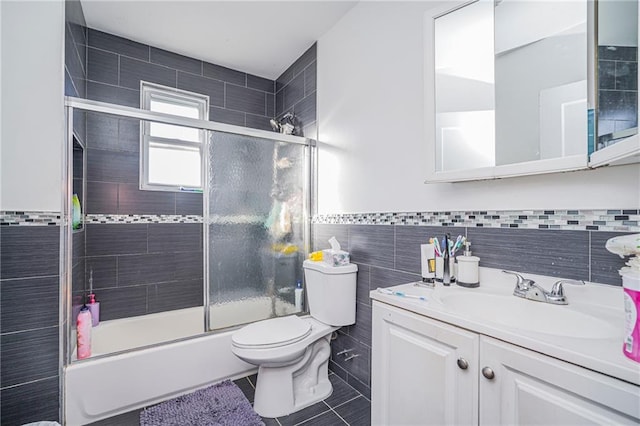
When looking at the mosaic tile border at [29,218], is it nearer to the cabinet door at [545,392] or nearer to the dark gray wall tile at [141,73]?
the dark gray wall tile at [141,73]

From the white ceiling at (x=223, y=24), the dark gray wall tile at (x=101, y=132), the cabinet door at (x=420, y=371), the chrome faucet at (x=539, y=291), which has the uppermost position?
the white ceiling at (x=223, y=24)

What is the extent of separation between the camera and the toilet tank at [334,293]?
70.7 inches

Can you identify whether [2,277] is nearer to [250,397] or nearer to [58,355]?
[58,355]

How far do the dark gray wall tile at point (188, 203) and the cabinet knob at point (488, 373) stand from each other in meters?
2.45

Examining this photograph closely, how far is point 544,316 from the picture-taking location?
94 centimetres

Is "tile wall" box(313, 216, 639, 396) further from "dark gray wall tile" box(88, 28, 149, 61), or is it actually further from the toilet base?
"dark gray wall tile" box(88, 28, 149, 61)

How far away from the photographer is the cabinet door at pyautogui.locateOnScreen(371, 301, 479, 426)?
83 centimetres

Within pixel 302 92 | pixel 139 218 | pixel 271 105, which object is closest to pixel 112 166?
pixel 139 218

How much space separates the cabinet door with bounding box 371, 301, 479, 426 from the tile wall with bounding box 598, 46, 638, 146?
742mm

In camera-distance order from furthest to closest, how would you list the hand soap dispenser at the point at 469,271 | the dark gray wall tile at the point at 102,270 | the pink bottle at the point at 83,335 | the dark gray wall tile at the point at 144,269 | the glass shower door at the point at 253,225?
1. the dark gray wall tile at the point at 144,269
2. the dark gray wall tile at the point at 102,270
3. the glass shower door at the point at 253,225
4. the pink bottle at the point at 83,335
5. the hand soap dispenser at the point at 469,271

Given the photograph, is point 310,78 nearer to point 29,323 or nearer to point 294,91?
point 294,91

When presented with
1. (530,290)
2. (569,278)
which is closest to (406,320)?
(530,290)

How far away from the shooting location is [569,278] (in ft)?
3.20

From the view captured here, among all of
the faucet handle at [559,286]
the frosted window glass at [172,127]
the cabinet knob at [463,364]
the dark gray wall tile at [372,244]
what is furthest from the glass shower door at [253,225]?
the faucet handle at [559,286]
